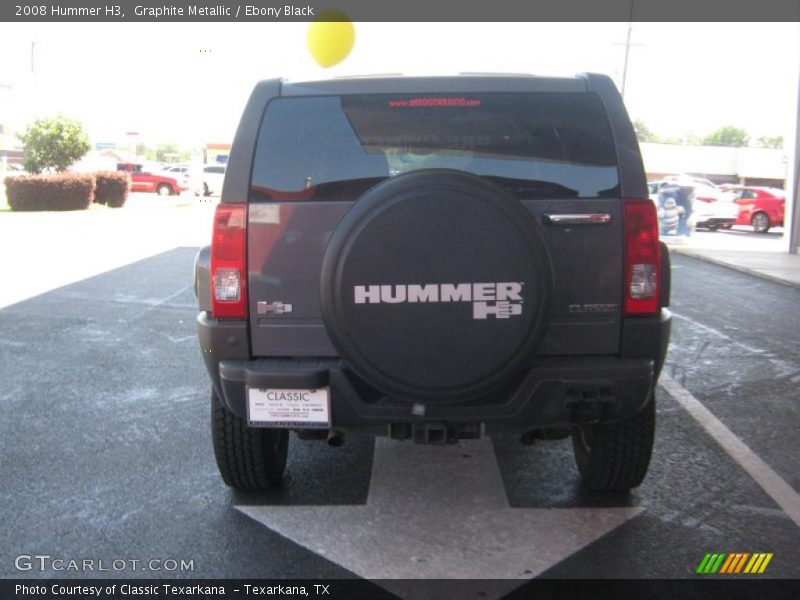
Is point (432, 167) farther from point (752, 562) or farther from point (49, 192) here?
point (49, 192)

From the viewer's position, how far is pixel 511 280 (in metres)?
3.08

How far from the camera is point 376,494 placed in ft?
13.4

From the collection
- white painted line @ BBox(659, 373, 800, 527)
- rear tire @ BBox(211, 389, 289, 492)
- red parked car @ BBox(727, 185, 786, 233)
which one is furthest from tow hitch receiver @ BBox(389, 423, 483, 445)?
red parked car @ BBox(727, 185, 786, 233)

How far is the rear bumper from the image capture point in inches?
130

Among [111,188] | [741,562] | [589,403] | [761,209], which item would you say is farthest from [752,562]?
[111,188]

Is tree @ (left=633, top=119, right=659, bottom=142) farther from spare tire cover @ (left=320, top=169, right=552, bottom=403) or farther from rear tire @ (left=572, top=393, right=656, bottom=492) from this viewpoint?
spare tire cover @ (left=320, top=169, right=552, bottom=403)

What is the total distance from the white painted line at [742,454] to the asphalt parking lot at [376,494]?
1 centimetres

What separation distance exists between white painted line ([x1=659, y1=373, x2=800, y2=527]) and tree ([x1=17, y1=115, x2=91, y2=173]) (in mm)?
30809

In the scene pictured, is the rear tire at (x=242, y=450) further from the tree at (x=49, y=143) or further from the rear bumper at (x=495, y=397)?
the tree at (x=49, y=143)

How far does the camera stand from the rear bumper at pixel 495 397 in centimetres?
330

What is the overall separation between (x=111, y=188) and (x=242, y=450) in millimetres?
31233

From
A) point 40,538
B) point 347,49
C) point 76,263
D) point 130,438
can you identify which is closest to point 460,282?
point 40,538

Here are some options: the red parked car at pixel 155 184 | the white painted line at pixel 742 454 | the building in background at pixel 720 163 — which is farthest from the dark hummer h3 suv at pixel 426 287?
the building in background at pixel 720 163

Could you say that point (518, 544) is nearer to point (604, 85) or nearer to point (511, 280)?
point (511, 280)
